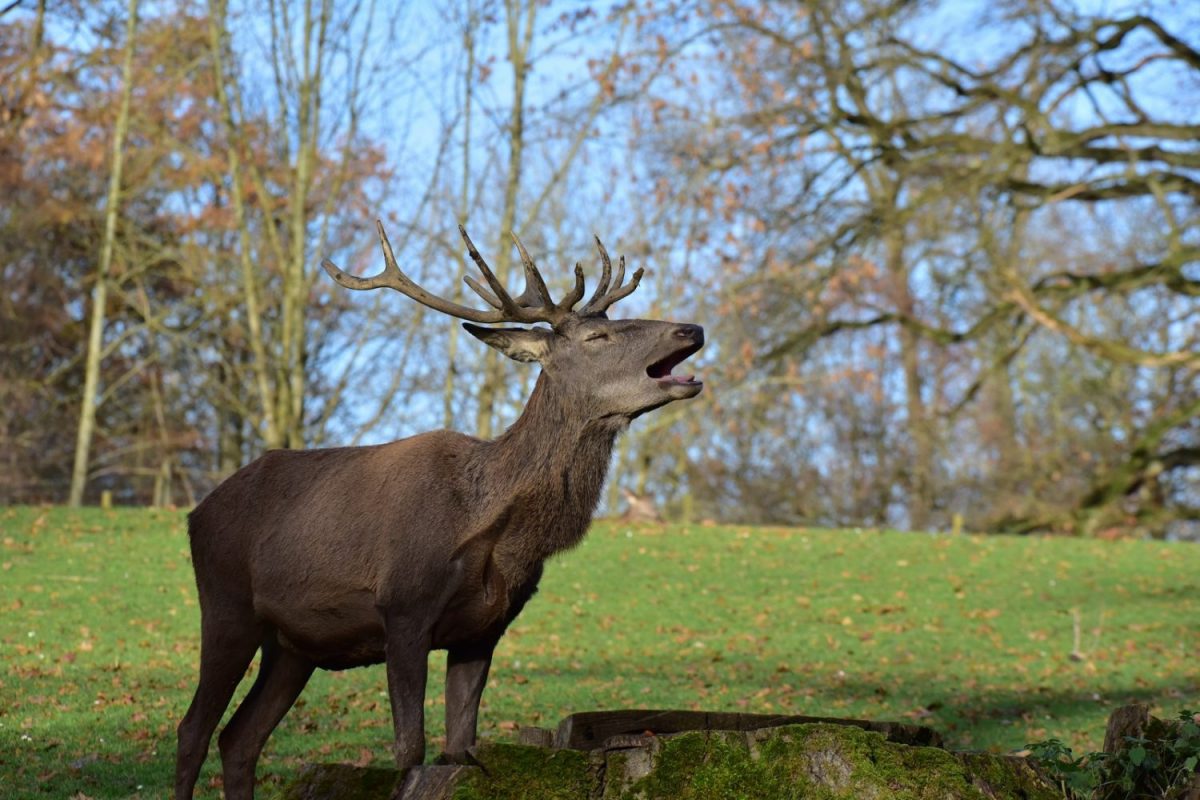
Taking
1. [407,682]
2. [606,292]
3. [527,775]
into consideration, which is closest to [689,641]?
[606,292]

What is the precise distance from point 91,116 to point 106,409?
730 centimetres

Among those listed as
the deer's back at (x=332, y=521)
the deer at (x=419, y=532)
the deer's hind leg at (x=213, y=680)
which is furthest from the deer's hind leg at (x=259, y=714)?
the deer's back at (x=332, y=521)

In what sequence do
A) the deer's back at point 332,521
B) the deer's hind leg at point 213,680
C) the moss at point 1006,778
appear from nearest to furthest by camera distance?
the moss at point 1006,778
the deer's back at point 332,521
the deer's hind leg at point 213,680

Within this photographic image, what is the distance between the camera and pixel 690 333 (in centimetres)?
628

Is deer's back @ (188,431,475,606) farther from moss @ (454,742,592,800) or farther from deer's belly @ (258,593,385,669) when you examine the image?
moss @ (454,742,592,800)

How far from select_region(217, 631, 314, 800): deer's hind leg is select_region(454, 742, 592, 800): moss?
9.20 ft

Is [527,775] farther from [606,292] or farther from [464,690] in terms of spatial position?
[606,292]

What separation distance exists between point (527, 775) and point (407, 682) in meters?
1.78

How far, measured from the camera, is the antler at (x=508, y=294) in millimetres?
6566

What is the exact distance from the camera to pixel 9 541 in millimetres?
19453

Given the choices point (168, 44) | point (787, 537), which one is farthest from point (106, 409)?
point (787, 537)

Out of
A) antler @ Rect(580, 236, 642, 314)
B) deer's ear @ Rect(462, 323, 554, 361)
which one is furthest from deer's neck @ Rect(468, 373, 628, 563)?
antler @ Rect(580, 236, 642, 314)

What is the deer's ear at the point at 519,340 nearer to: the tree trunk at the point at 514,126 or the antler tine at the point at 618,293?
the antler tine at the point at 618,293

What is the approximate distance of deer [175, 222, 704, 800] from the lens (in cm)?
595
